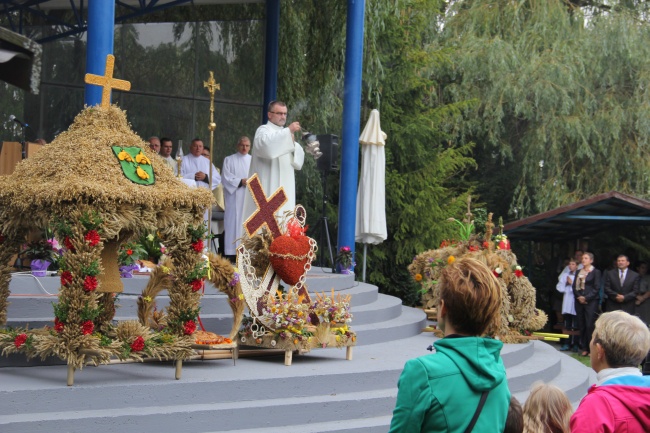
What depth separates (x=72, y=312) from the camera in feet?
25.1

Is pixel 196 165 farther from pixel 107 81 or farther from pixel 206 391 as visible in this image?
pixel 206 391

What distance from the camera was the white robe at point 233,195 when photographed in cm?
1452

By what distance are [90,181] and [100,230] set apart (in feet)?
1.28

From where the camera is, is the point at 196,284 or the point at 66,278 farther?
the point at 196,284

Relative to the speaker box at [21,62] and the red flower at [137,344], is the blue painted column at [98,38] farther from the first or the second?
the speaker box at [21,62]

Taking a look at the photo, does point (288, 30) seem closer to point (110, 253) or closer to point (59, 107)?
point (59, 107)

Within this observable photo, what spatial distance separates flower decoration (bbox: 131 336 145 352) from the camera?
7.89 meters

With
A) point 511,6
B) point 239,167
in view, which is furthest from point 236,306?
point 511,6

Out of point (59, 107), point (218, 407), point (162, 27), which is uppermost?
point (162, 27)

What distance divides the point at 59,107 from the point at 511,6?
11.7 meters

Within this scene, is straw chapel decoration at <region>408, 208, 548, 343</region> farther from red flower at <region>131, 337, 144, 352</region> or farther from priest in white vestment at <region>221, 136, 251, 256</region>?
red flower at <region>131, 337, 144, 352</region>

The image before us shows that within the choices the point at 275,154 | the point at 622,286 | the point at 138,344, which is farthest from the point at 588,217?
the point at 138,344

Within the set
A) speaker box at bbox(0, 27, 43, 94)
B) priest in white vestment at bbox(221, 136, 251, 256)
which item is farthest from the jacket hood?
priest in white vestment at bbox(221, 136, 251, 256)

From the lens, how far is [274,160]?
12.1 meters
